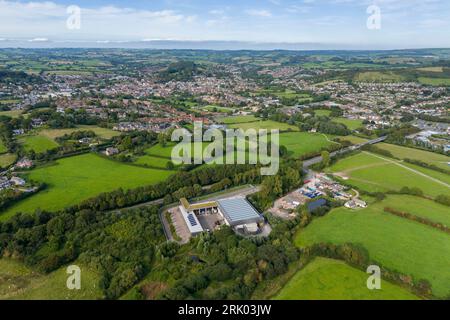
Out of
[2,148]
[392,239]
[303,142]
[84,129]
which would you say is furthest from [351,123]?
[2,148]

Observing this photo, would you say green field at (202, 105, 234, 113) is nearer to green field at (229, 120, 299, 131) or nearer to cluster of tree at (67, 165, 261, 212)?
green field at (229, 120, 299, 131)

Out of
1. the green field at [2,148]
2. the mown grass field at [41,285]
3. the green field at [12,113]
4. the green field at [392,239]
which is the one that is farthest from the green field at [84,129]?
the green field at [392,239]

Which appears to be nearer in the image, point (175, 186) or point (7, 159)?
point (175, 186)

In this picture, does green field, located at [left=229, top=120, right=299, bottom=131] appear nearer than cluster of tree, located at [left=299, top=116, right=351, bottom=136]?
No

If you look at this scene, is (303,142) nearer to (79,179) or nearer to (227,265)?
(79,179)

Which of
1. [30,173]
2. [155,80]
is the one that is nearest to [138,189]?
[30,173]

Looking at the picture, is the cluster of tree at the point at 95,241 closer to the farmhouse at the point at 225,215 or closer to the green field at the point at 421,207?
the farmhouse at the point at 225,215

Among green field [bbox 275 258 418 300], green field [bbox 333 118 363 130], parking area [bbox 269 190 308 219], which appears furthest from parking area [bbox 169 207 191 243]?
green field [bbox 333 118 363 130]

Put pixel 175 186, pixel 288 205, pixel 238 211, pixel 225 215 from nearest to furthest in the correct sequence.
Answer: pixel 225 215 < pixel 238 211 < pixel 288 205 < pixel 175 186
